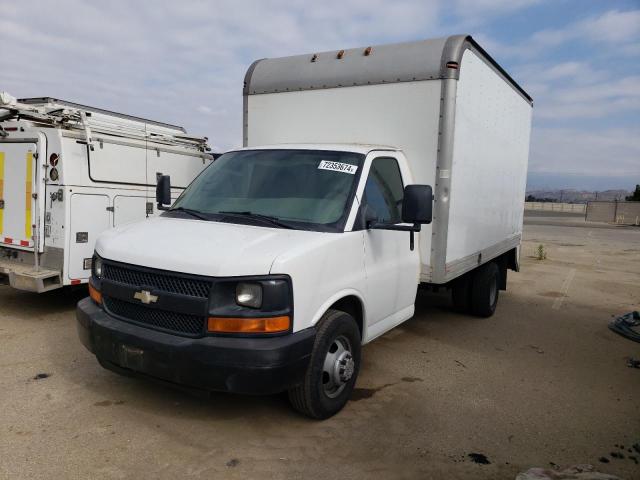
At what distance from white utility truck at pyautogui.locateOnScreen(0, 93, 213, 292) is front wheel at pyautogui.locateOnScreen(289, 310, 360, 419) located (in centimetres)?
406

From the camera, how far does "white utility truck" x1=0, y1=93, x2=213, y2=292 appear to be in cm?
638

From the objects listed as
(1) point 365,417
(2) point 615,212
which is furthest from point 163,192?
(2) point 615,212

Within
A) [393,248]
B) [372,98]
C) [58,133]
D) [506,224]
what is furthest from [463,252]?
[58,133]

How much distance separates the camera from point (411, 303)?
5168 mm

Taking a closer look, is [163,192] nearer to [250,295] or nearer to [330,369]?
[250,295]

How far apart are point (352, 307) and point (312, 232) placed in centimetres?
80

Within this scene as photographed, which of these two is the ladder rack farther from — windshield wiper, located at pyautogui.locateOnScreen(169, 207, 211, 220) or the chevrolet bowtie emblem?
the chevrolet bowtie emblem

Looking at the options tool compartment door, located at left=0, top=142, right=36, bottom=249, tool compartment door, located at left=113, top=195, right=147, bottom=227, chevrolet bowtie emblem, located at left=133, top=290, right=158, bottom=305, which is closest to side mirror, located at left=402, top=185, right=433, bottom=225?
chevrolet bowtie emblem, located at left=133, top=290, right=158, bottom=305

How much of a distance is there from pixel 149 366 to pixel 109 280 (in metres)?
0.76

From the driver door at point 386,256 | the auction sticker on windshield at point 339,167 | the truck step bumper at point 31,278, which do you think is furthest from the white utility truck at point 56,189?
the driver door at point 386,256

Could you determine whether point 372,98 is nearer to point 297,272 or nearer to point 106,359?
point 297,272

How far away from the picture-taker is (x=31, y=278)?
618 cm

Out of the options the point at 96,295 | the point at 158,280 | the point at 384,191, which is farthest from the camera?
the point at 384,191

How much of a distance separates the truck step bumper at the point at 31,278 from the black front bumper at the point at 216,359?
10.5ft
